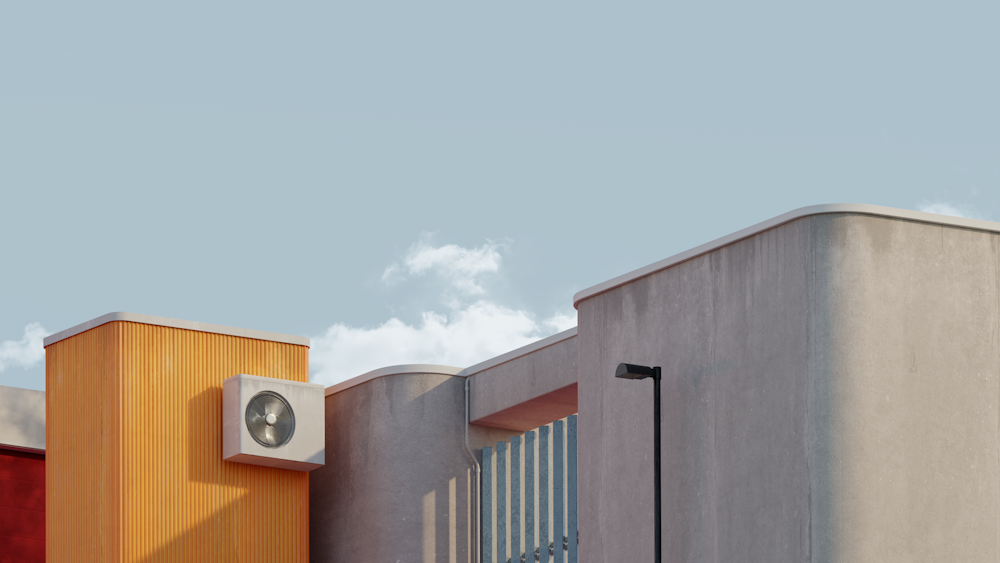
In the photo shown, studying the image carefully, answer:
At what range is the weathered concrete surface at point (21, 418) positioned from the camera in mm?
22203

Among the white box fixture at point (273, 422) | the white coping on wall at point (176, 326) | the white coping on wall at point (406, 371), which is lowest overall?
the white box fixture at point (273, 422)

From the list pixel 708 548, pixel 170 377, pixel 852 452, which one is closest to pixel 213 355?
pixel 170 377

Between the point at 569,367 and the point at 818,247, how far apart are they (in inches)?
215

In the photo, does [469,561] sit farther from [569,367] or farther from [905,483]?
[905,483]

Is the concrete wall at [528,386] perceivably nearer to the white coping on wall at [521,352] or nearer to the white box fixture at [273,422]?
the white coping on wall at [521,352]

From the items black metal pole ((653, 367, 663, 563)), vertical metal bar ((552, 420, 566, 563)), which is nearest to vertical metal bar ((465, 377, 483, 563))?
vertical metal bar ((552, 420, 566, 563))

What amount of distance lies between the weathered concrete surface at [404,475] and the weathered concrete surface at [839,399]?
221 inches

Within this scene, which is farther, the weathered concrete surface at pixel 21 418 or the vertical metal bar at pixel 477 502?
the weathered concrete surface at pixel 21 418

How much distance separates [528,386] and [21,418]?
8.64 m

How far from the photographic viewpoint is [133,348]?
17.5 metres

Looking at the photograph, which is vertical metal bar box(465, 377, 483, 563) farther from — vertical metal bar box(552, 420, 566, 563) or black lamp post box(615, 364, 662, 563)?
black lamp post box(615, 364, 662, 563)

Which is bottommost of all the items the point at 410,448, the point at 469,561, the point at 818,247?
the point at 469,561

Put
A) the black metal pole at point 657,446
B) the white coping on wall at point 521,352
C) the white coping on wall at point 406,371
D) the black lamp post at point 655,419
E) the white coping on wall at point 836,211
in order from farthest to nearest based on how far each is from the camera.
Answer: the white coping on wall at point 406,371
the white coping on wall at point 521,352
the black metal pole at point 657,446
the black lamp post at point 655,419
the white coping on wall at point 836,211

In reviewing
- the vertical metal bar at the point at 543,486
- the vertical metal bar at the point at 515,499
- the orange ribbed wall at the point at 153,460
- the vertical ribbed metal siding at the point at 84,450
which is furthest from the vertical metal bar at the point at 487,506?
the vertical ribbed metal siding at the point at 84,450
